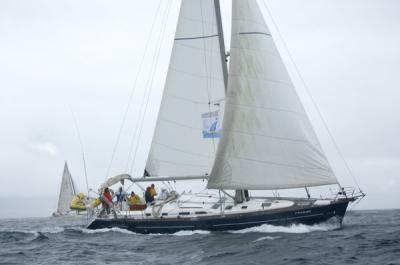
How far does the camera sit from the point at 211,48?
89.4 ft

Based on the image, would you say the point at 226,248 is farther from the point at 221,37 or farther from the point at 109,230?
the point at 221,37

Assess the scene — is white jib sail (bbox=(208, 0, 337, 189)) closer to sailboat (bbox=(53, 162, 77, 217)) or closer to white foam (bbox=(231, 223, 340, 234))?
white foam (bbox=(231, 223, 340, 234))

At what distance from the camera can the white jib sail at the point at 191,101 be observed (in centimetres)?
2678

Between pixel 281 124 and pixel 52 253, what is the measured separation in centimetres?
1077

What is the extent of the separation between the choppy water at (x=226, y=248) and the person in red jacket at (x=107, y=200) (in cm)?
225

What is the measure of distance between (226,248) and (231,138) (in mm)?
5896

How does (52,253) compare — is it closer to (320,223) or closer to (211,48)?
(320,223)

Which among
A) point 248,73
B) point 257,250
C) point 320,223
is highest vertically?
point 248,73

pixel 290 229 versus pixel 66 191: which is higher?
pixel 66 191

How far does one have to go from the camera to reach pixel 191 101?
27.3 m

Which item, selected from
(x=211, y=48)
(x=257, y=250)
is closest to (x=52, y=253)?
(x=257, y=250)

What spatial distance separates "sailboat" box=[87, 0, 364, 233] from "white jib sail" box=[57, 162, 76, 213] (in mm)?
39167

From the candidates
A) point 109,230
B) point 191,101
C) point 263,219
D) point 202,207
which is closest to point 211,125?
point 191,101

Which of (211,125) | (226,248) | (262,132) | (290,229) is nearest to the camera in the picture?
(226,248)
